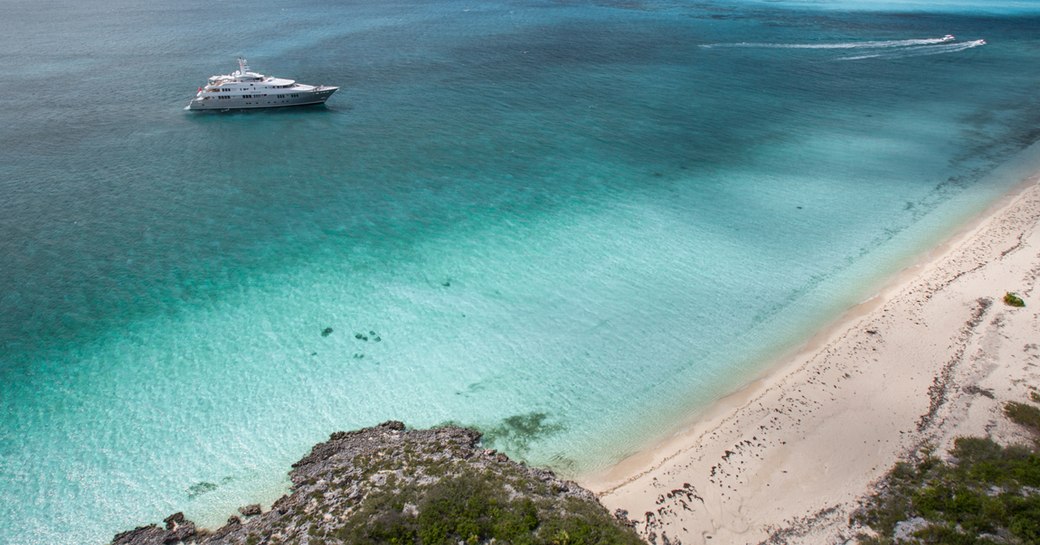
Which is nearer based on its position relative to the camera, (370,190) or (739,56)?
(370,190)

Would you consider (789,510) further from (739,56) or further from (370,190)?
(739,56)

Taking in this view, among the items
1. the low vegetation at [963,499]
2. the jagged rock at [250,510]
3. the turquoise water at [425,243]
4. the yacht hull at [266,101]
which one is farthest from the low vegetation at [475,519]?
the yacht hull at [266,101]

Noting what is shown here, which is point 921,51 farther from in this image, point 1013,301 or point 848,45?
point 1013,301

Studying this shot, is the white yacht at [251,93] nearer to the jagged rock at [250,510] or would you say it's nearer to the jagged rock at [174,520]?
the jagged rock at [174,520]

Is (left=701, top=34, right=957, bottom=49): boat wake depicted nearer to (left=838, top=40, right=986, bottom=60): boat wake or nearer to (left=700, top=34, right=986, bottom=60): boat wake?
(left=700, top=34, right=986, bottom=60): boat wake

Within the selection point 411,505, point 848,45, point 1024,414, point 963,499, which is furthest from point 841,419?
point 848,45

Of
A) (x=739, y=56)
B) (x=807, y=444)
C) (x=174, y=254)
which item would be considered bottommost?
(x=807, y=444)

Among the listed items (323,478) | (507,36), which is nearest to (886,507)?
(323,478)
